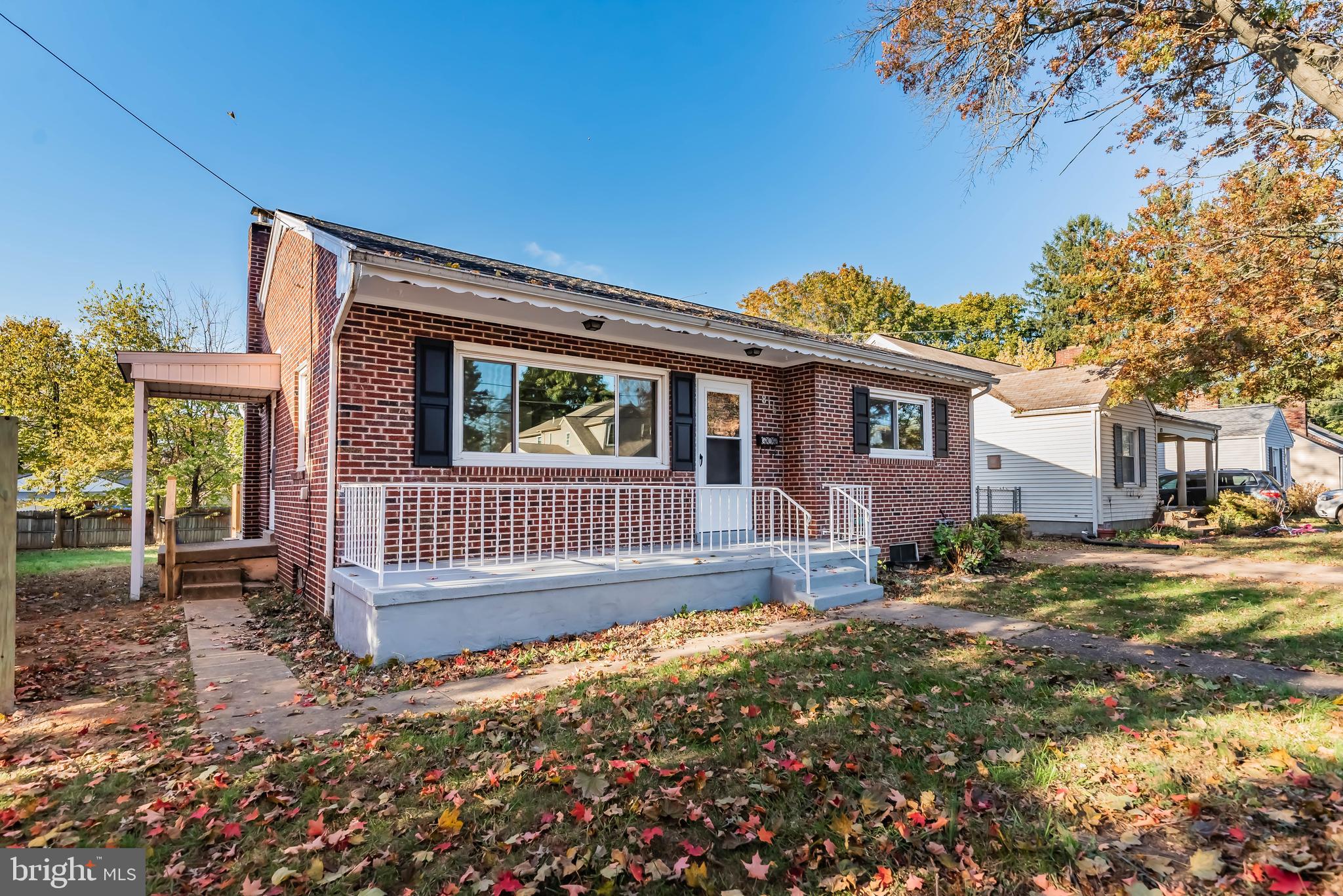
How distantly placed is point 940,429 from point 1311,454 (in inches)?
1438

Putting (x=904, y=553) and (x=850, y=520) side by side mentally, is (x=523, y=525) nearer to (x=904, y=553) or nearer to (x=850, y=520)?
(x=850, y=520)

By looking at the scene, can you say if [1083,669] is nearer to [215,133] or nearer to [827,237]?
[215,133]

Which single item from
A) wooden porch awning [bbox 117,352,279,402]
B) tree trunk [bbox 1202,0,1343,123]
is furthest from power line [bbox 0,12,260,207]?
tree trunk [bbox 1202,0,1343,123]

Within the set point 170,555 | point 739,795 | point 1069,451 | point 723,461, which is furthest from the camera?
point 1069,451

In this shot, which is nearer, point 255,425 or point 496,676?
point 496,676

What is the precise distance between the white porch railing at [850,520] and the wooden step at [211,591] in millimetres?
8511

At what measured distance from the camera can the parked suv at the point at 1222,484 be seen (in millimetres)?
19344

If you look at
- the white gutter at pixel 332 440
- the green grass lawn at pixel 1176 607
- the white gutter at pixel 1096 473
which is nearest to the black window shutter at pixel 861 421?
the green grass lawn at pixel 1176 607

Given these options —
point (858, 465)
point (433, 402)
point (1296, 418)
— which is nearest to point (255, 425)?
point (433, 402)

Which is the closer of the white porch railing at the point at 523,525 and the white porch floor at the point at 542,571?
the white porch floor at the point at 542,571

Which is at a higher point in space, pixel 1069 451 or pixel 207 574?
pixel 1069 451

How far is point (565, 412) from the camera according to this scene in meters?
7.82

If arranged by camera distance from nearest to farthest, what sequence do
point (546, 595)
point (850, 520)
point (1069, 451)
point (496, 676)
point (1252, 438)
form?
point (496, 676) < point (546, 595) < point (850, 520) < point (1069, 451) < point (1252, 438)

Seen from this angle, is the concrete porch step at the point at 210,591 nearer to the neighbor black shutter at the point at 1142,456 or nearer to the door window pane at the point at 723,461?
the door window pane at the point at 723,461
